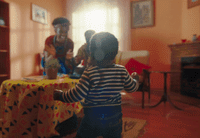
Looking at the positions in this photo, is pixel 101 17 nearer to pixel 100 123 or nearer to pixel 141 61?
pixel 141 61

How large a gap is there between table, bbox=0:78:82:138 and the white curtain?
3529mm

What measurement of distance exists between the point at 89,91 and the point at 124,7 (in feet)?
13.6

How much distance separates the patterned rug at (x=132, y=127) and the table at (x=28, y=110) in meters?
0.85

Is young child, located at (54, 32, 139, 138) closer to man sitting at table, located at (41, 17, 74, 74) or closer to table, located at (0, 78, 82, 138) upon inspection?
table, located at (0, 78, 82, 138)

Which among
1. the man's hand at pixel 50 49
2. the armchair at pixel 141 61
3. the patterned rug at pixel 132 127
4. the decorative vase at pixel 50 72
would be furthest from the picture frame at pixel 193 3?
the decorative vase at pixel 50 72

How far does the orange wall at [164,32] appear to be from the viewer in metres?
3.91

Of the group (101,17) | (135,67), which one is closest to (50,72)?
(135,67)

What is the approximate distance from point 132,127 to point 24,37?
10.9ft

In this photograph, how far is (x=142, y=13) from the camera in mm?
4406

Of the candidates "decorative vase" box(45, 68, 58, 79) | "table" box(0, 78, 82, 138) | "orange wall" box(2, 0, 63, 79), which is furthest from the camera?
"orange wall" box(2, 0, 63, 79)

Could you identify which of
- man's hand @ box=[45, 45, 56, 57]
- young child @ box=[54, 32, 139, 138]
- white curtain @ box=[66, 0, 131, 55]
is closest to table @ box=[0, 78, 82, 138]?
young child @ box=[54, 32, 139, 138]

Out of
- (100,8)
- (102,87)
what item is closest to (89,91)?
(102,87)

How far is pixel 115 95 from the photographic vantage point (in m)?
0.83

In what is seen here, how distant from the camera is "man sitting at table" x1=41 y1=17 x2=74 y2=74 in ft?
6.00
